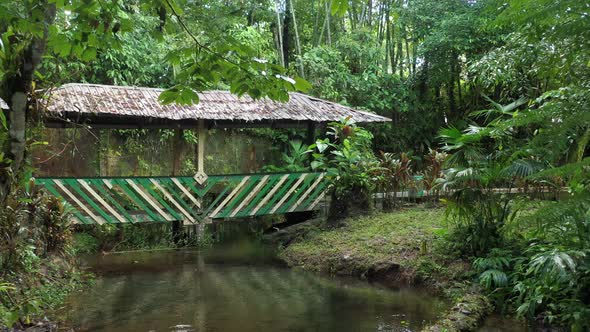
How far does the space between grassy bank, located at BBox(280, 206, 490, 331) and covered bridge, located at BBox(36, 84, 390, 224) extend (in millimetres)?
934

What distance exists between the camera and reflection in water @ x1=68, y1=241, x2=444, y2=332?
5.03 m

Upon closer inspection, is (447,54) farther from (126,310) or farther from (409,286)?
(126,310)

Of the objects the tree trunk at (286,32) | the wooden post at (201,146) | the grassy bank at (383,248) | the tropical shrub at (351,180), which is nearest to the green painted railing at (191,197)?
the wooden post at (201,146)

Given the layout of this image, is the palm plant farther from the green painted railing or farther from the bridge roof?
the green painted railing

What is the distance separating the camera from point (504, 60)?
7.07 meters

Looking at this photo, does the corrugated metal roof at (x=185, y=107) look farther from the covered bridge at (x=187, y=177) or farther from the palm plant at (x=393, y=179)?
the palm plant at (x=393, y=179)

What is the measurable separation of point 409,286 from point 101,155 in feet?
27.0

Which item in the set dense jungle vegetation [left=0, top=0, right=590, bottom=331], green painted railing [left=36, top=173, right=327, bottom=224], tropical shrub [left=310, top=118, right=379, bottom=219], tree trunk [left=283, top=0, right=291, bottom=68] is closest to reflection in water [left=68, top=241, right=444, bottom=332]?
dense jungle vegetation [left=0, top=0, right=590, bottom=331]

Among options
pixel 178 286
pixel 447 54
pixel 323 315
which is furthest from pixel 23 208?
pixel 447 54

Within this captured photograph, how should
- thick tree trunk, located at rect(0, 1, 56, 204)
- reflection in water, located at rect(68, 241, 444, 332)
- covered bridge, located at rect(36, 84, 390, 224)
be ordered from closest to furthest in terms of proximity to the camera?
thick tree trunk, located at rect(0, 1, 56, 204)
reflection in water, located at rect(68, 241, 444, 332)
covered bridge, located at rect(36, 84, 390, 224)

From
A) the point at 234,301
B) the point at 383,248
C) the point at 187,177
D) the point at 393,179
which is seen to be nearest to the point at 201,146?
the point at 187,177

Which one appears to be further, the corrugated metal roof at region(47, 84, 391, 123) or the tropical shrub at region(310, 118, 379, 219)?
the tropical shrub at region(310, 118, 379, 219)

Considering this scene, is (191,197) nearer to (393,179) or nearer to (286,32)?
(393,179)

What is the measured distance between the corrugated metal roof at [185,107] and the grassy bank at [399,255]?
2.02m
